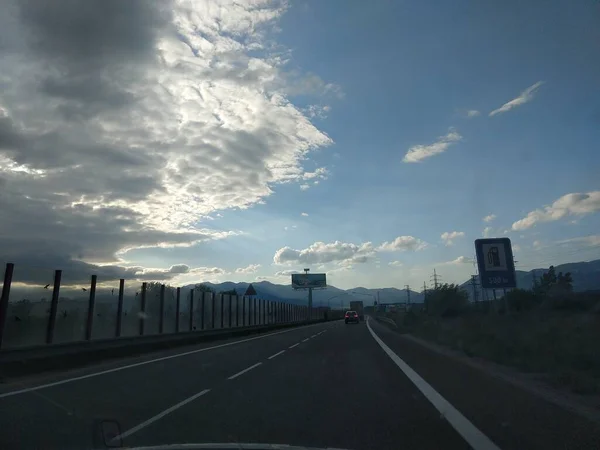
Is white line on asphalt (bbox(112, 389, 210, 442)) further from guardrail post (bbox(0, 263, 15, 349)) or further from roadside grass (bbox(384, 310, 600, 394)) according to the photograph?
guardrail post (bbox(0, 263, 15, 349))

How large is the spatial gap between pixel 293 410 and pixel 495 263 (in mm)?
16130

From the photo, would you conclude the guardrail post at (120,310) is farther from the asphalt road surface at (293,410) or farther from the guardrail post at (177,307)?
the asphalt road surface at (293,410)

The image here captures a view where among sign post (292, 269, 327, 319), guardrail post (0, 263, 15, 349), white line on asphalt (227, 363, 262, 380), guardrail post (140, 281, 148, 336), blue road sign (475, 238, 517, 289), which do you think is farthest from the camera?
sign post (292, 269, 327, 319)

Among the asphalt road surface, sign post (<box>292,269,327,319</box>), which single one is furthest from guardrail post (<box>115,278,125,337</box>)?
sign post (<box>292,269,327,319</box>)

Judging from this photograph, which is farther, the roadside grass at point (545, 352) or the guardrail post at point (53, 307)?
the guardrail post at point (53, 307)

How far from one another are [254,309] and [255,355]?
37.0 m

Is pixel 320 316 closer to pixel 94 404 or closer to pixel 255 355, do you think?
pixel 255 355

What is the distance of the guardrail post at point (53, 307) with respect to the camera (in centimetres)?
1808

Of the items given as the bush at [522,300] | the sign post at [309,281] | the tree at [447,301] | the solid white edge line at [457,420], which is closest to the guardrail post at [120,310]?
the solid white edge line at [457,420]

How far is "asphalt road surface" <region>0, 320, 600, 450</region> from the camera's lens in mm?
6727

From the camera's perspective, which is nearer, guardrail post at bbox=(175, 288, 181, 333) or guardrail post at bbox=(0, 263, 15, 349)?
guardrail post at bbox=(0, 263, 15, 349)

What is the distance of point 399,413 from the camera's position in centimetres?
848

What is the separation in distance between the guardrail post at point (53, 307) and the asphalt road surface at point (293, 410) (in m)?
4.04

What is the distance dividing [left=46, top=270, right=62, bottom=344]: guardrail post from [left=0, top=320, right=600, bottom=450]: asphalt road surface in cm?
404
